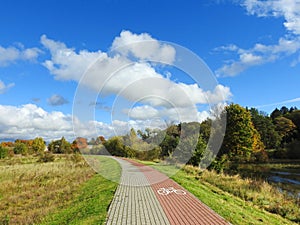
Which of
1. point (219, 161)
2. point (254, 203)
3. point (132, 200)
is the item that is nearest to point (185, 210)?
point (132, 200)

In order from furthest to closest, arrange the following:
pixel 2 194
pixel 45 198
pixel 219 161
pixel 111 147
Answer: pixel 111 147 → pixel 219 161 → pixel 2 194 → pixel 45 198

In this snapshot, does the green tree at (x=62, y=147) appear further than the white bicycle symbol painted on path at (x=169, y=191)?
Yes

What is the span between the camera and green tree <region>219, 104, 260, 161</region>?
42625 mm

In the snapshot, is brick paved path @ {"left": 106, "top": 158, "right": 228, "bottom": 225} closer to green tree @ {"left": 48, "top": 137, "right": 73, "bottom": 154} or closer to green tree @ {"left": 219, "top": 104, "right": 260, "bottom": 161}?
green tree @ {"left": 219, "top": 104, "right": 260, "bottom": 161}

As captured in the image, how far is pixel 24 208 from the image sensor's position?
44.4 ft

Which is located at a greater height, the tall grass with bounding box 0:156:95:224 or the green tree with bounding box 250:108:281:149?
the green tree with bounding box 250:108:281:149

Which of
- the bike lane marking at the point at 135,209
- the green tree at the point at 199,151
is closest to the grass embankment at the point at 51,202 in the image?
the bike lane marking at the point at 135,209

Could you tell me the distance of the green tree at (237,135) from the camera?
4262 centimetres

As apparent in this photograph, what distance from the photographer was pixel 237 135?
42.7m

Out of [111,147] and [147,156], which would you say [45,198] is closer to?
[147,156]

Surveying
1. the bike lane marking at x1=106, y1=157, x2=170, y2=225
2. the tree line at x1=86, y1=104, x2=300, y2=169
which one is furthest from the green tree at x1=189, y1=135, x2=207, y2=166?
the bike lane marking at x1=106, y1=157, x2=170, y2=225

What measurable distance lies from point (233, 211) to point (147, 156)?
3607cm

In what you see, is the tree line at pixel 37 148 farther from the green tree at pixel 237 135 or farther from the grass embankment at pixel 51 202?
the grass embankment at pixel 51 202

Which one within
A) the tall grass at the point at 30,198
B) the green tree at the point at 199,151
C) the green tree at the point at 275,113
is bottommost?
the tall grass at the point at 30,198
